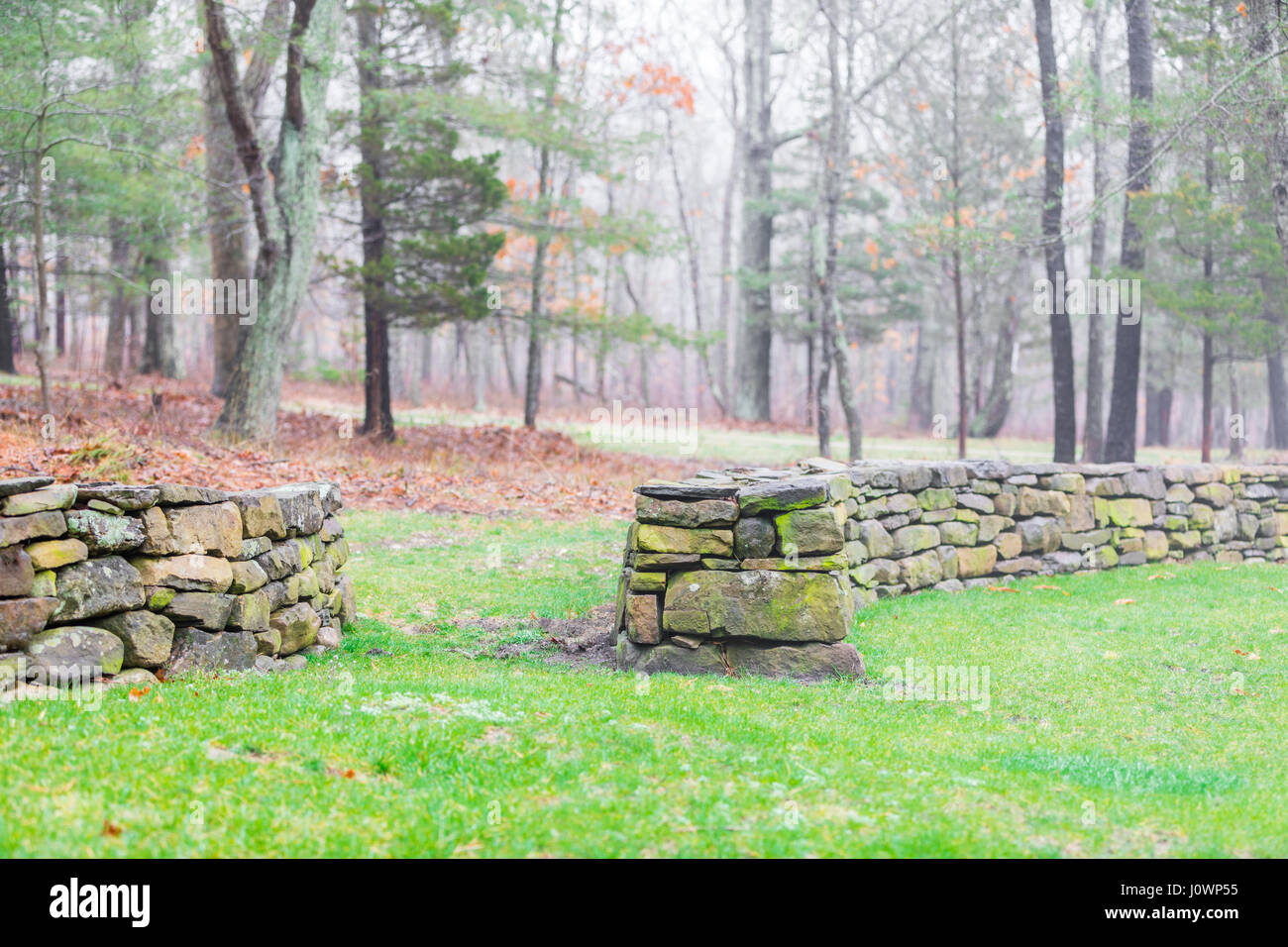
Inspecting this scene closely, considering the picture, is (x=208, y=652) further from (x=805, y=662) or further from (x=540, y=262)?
(x=540, y=262)

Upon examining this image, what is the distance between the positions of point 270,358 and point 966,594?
34.5 ft

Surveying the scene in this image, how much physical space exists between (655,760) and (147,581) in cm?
289

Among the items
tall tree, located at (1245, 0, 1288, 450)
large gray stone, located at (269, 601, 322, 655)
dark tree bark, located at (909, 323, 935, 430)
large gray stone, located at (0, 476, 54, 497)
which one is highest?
tall tree, located at (1245, 0, 1288, 450)

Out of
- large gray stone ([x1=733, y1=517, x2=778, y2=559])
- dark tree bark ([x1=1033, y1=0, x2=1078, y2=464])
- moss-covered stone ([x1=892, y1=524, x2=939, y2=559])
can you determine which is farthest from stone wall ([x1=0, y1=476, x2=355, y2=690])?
dark tree bark ([x1=1033, y1=0, x2=1078, y2=464])

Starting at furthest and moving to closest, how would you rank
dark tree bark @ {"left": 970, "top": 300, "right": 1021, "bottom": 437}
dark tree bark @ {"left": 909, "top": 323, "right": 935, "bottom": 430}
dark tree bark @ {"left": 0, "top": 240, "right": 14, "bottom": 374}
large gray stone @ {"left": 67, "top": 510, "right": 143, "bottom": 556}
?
1. dark tree bark @ {"left": 909, "top": 323, "right": 935, "bottom": 430}
2. dark tree bark @ {"left": 970, "top": 300, "right": 1021, "bottom": 437}
3. dark tree bark @ {"left": 0, "top": 240, "right": 14, "bottom": 374}
4. large gray stone @ {"left": 67, "top": 510, "right": 143, "bottom": 556}

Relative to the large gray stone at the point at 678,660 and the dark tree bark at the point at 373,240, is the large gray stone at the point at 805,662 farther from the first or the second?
the dark tree bark at the point at 373,240

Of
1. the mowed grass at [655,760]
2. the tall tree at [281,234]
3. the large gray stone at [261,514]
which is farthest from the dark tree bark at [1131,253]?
the large gray stone at [261,514]

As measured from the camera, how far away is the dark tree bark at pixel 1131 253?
571 inches

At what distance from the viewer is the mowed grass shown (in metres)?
3.39

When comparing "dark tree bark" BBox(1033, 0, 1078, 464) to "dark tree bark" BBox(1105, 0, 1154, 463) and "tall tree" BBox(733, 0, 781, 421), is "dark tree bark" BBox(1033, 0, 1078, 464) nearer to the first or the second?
"dark tree bark" BBox(1105, 0, 1154, 463)

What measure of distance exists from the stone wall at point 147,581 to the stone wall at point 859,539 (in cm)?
224

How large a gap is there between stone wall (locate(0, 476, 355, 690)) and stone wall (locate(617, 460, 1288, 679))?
224 cm

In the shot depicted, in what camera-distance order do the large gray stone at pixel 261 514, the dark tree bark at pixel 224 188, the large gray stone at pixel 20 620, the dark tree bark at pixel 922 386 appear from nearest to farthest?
1. the large gray stone at pixel 20 620
2. the large gray stone at pixel 261 514
3. the dark tree bark at pixel 224 188
4. the dark tree bark at pixel 922 386
